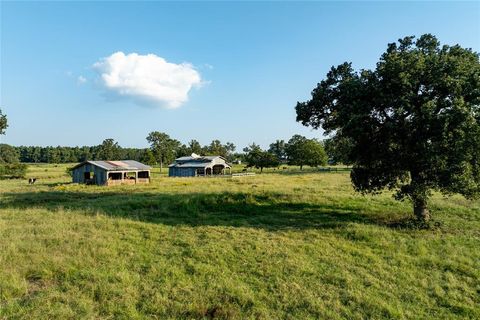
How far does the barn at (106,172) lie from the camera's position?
151 feet

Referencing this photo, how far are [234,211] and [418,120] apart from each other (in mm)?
12505

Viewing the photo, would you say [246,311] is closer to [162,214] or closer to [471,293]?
[471,293]

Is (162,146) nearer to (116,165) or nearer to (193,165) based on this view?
(193,165)

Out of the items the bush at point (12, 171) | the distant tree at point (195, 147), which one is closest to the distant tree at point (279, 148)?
the distant tree at point (195, 147)

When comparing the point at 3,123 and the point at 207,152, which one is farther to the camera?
the point at 207,152

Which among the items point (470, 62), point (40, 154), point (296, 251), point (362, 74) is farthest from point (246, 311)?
point (40, 154)

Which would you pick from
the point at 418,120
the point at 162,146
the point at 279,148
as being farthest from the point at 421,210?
the point at 279,148

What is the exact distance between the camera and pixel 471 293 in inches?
380

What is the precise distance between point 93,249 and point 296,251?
805 centimetres

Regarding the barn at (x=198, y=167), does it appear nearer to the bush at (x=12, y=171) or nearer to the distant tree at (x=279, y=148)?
the bush at (x=12, y=171)

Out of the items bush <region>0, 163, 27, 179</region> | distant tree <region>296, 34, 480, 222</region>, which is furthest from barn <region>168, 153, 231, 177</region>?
distant tree <region>296, 34, 480, 222</region>

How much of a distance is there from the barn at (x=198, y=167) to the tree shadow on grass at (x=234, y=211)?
43598mm

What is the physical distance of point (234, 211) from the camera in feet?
72.9

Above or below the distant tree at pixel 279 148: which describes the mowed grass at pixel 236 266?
below
